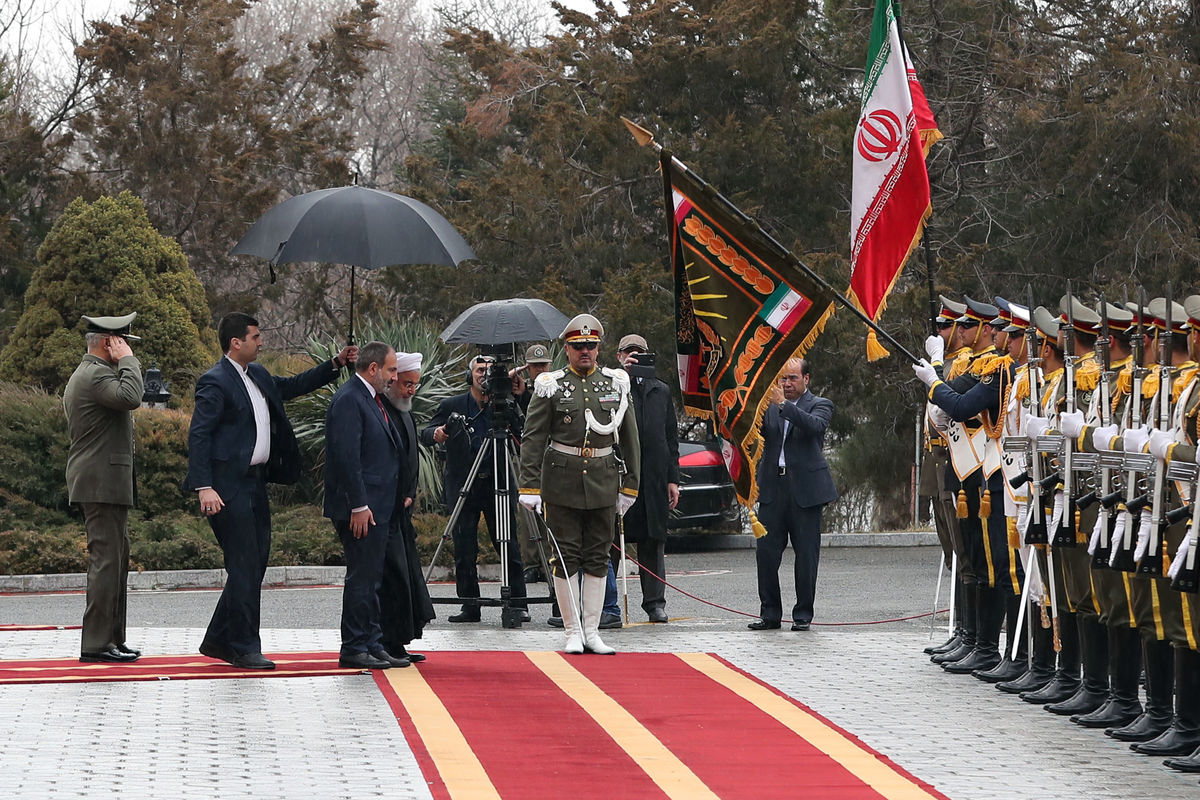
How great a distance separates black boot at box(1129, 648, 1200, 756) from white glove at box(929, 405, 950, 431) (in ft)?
8.60

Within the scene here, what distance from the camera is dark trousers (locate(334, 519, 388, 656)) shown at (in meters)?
10.0

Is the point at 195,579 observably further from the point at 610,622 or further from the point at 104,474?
the point at 104,474

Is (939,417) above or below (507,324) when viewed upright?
below

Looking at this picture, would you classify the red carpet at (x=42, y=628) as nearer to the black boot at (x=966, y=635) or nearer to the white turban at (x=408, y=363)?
the white turban at (x=408, y=363)

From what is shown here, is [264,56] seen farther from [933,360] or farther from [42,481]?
[933,360]

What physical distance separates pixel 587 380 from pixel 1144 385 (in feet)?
13.8

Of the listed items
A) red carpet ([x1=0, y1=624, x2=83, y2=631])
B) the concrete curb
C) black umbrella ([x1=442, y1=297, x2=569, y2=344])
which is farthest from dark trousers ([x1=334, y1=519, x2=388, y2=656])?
the concrete curb

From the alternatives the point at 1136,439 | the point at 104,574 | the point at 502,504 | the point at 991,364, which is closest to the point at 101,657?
the point at 104,574

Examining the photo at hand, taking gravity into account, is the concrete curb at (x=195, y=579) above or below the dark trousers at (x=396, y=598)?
below

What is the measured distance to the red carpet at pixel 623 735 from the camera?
7121mm

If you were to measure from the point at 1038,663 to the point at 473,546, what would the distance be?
4848 mm

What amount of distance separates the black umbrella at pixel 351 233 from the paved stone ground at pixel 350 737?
2.50 meters

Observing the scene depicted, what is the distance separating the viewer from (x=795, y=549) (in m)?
12.4

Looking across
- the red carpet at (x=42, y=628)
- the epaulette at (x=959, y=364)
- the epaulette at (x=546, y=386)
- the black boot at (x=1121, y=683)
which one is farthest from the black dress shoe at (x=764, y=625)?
the red carpet at (x=42, y=628)
